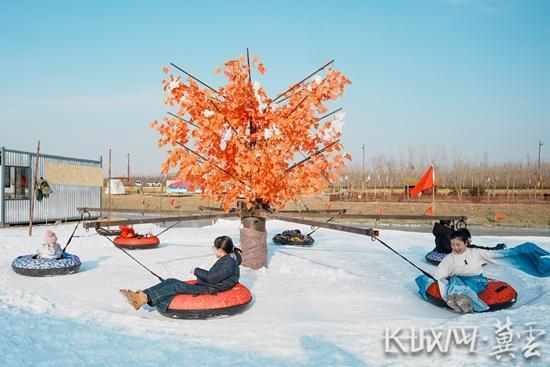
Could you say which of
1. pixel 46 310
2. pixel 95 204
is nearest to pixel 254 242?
pixel 46 310

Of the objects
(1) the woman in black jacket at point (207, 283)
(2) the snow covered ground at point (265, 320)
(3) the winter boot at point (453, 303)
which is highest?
(1) the woman in black jacket at point (207, 283)

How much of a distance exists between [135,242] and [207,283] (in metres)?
9.19

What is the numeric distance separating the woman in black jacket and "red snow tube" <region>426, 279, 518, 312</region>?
3.83 metres

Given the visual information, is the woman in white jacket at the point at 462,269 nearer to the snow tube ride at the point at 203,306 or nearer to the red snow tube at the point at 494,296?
the red snow tube at the point at 494,296

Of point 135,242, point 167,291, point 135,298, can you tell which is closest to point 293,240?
point 135,242

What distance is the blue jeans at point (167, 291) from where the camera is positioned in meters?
8.09

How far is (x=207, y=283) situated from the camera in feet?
27.7

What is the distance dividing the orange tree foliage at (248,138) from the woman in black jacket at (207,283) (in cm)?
381

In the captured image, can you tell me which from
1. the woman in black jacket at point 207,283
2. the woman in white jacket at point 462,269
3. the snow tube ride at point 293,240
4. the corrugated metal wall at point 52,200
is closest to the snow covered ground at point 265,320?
the woman in black jacket at point 207,283

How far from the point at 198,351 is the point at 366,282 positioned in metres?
6.09

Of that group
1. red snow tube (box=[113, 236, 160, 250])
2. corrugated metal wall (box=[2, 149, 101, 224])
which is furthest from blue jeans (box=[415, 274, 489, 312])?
corrugated metal wall (box=[2, 149, 101, 224])

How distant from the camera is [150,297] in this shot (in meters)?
8.13

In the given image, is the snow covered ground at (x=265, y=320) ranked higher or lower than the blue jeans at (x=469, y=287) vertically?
lower

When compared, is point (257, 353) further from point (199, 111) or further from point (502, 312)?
point (199, 111)
